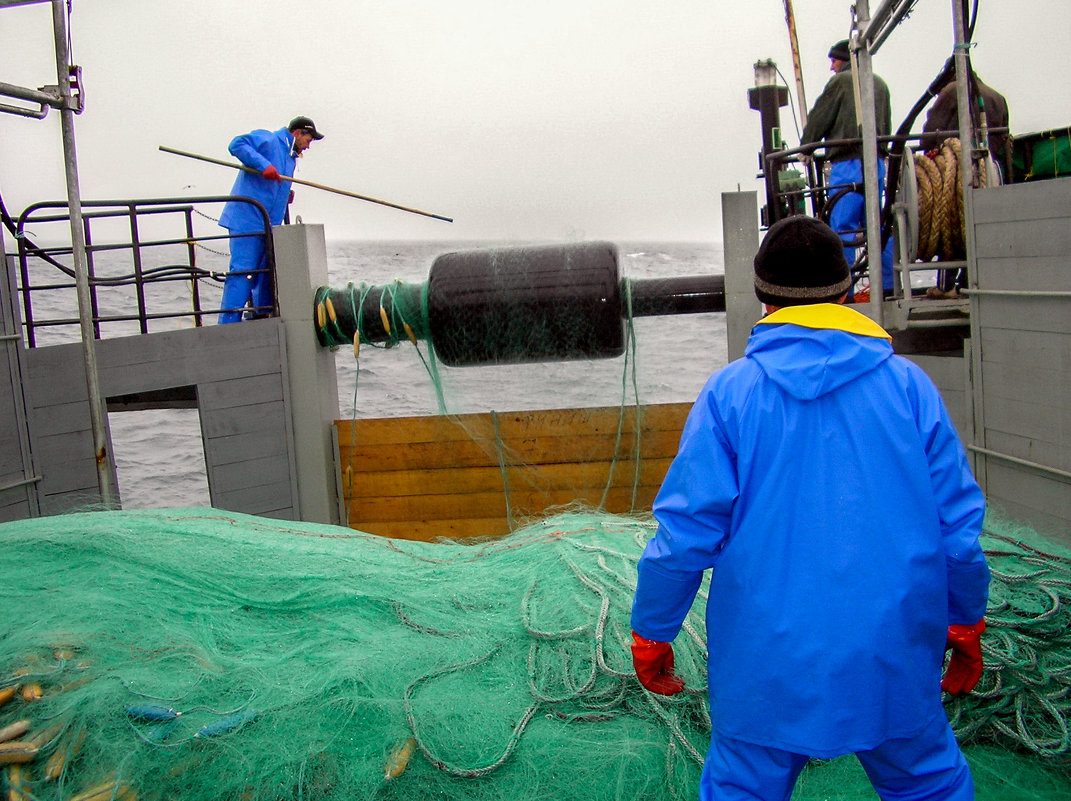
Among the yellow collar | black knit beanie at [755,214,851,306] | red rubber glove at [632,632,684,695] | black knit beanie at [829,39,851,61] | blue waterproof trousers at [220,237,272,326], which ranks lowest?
red rubber glove at [632,632,684,695]

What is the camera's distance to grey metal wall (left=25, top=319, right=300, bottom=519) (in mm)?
6527

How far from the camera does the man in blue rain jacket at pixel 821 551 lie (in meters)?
1.85

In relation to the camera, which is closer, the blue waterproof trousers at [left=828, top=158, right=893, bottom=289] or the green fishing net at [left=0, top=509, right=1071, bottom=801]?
the green fishing net at [left=0, top=509, right=1071, bottom=801]

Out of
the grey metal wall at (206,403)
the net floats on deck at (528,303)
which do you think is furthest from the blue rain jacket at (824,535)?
the grey metal wall at (206,403)

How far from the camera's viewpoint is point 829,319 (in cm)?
197

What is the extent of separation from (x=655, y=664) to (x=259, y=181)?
22.6 ft

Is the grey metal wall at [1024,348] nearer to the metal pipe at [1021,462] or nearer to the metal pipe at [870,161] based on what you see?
the metal pipe at [1021,462]

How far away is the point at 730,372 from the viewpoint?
1994mm

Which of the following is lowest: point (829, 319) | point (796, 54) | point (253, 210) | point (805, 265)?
point (829, 319)

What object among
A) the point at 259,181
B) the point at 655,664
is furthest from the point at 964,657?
the point at 259,181

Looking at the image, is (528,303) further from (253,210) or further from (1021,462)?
(1021,462)

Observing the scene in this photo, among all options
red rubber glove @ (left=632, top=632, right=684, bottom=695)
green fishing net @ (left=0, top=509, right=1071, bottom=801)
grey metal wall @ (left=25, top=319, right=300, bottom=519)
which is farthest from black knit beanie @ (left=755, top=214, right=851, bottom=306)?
grey metal wall @ (left=25, top=319, right=300, bottom=519)

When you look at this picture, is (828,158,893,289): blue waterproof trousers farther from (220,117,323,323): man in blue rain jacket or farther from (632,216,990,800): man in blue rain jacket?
(632,216,990,800): man in blue rain jacket

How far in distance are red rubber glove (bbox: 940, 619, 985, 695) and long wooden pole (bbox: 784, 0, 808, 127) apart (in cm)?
851
